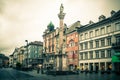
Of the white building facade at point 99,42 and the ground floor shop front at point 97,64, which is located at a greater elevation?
the white building facade at point 99,42

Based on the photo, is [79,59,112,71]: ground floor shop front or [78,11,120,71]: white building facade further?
[79,59,112,71]: ground floor shop front

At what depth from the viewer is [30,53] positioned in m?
116

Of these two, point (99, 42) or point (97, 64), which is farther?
point (97, 64)

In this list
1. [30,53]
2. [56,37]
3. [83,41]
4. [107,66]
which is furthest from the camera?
[30,53]

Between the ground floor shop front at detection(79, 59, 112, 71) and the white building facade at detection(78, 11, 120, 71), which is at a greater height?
the white building facade at detection(78, 11, 120, 71)

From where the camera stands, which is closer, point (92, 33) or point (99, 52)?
point (99, 52)

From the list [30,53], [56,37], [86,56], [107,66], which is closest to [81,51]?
[86,56]

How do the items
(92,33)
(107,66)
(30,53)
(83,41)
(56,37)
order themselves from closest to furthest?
(107,66) → (92,33) → (83,41) → (56,37) → (30,53)

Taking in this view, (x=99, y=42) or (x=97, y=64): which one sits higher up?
(x=99, y=42)

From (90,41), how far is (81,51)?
5.74 meters

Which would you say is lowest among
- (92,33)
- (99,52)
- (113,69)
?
(113,69)

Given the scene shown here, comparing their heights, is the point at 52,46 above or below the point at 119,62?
above

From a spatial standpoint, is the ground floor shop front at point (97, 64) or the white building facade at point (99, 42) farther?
the ground floor shop front at point (97, 64)

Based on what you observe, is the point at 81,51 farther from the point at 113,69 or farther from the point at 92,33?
the point at 113,69
